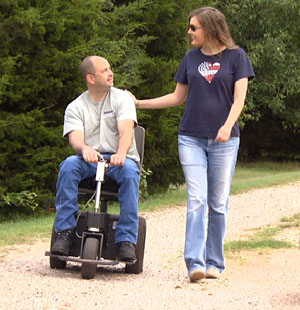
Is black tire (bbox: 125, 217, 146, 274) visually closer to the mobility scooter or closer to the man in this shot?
the mobility scooter

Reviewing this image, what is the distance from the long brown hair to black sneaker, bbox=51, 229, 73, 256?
5.91 ft

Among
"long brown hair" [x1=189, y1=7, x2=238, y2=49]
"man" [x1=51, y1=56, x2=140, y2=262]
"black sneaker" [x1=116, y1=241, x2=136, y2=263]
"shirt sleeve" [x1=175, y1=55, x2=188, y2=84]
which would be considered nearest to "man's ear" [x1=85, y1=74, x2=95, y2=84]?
"man" [x1=51, y1=56, x2=140, y2=262]

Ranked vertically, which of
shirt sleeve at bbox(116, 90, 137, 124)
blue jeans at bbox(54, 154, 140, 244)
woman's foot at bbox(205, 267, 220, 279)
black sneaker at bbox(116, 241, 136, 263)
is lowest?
woman's foot at bbox(205, 267, 220, 279)

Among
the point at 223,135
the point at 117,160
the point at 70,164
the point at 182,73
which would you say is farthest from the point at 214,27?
the point at 70,164

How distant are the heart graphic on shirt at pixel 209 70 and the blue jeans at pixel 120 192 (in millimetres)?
872

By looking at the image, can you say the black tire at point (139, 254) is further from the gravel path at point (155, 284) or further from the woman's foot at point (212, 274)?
the woman's foot at point (212, 274)

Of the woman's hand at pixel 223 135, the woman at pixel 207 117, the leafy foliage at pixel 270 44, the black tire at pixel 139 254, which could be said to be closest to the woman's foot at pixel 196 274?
the woman at pixel 207 117

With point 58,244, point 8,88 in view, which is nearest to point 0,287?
point 58,244

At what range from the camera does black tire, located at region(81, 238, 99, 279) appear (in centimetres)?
638

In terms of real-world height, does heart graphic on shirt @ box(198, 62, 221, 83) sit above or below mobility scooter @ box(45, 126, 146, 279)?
above

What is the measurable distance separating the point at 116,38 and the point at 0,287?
8190mm

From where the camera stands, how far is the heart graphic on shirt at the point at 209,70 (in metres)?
6.38

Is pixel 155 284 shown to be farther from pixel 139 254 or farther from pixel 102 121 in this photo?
pixel 102 121

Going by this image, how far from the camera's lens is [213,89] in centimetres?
639
